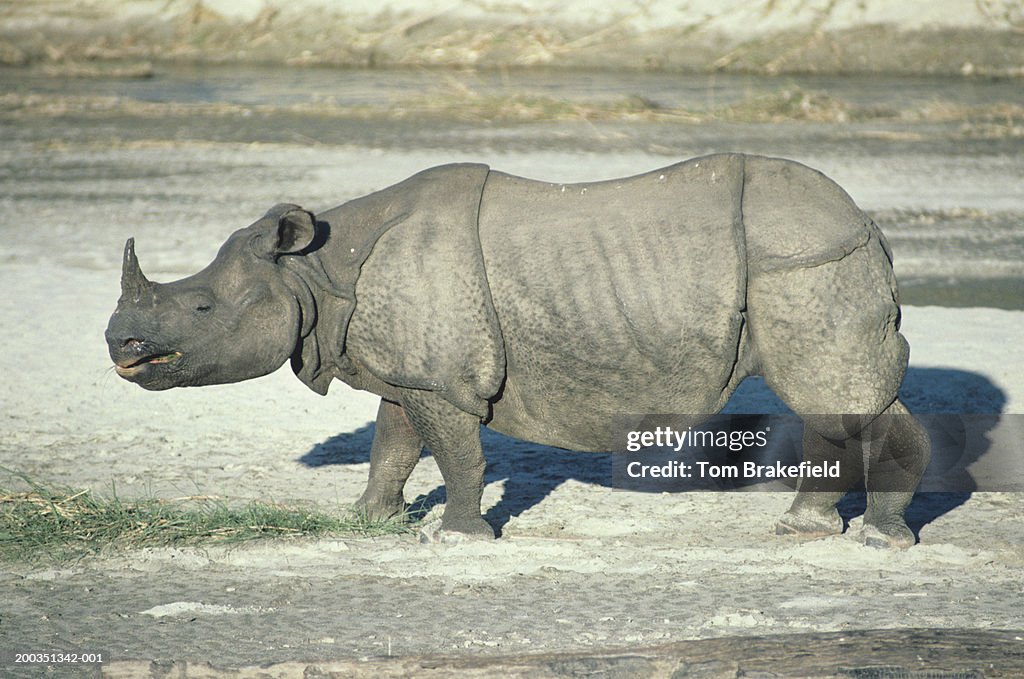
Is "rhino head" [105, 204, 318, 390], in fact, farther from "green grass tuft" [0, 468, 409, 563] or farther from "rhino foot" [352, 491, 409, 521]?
"rhino foot" [352, 491, 409, 521]

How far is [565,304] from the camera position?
561cm

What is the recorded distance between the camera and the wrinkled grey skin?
5.52m

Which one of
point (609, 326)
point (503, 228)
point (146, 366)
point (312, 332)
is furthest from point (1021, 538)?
point (146, 366)

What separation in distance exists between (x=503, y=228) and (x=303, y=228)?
2.62 ft

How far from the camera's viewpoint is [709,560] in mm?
5852

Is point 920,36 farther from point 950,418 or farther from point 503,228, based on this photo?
point 503,228

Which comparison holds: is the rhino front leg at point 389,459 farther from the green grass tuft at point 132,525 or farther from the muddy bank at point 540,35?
the muddy bank at point 540,35

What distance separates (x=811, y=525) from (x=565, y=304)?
154 cm

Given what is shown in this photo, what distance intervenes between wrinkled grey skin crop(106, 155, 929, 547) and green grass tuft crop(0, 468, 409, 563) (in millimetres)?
736

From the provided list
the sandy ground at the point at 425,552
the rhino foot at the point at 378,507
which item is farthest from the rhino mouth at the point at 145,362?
the rhino foot at the point at 378,507

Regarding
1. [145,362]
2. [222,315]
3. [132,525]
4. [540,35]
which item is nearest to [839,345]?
[222,315]

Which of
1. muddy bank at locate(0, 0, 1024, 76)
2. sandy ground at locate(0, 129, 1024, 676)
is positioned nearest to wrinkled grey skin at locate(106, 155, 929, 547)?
sandy ground at locate(0, 129, 1024, 676)

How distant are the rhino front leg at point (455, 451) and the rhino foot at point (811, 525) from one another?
129cm

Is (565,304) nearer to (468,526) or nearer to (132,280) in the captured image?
(468,526)
